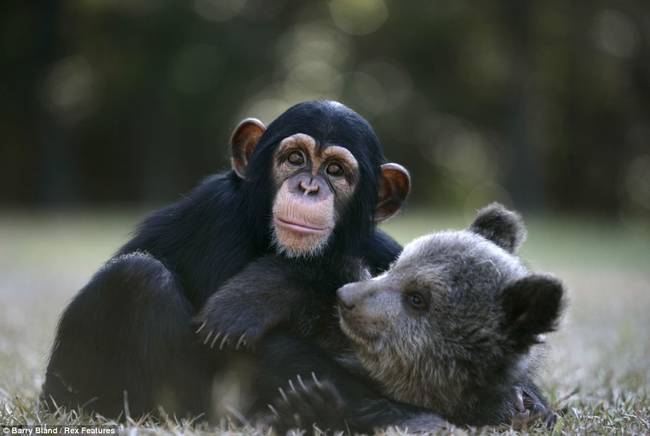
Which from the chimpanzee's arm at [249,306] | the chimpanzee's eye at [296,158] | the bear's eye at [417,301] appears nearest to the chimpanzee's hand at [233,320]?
the chimpanzee's arm at [249,306]

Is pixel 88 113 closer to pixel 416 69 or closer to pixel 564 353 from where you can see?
pixel 416 69

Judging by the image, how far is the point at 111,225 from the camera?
20.3 meters

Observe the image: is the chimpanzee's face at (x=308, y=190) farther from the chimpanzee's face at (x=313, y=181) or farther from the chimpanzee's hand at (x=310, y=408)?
the chimpanzee's hand at (x=310, y=408)

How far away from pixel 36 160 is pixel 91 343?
28800 mm

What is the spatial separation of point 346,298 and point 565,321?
1131 millimetres

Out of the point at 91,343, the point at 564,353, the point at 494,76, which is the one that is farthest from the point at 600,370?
the point at 494,76

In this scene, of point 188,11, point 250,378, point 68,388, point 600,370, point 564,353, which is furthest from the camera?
point 188,11

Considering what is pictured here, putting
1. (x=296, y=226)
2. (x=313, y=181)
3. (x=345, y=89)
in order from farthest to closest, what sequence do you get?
(x=345, y=89)
(x=313, y=181)
(x=296, y=226)

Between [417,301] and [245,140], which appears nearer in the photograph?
[417,301]

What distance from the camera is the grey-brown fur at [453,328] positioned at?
4078 mm

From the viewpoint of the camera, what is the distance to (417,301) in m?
4.31

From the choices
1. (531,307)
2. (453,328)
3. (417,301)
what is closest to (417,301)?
(417,301)

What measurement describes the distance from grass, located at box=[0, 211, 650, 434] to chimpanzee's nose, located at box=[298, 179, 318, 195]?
52.5 inches

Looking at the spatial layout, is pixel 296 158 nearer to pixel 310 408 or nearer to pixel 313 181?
pixel 313 181
